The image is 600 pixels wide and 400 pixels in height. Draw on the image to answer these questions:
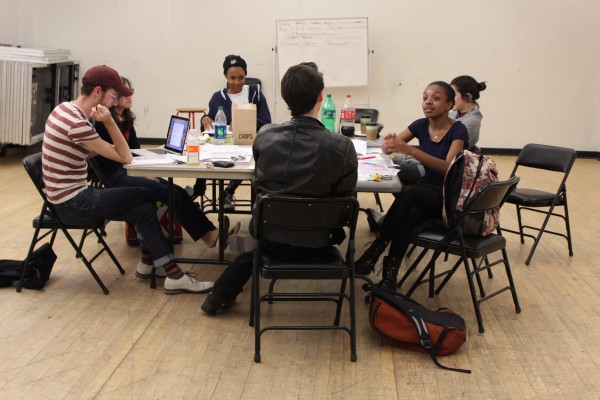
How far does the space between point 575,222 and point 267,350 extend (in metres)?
3.32

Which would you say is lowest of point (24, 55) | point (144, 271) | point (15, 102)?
point (144, 271)

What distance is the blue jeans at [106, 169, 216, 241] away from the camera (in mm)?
3865

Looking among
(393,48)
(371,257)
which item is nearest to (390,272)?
(371,257)

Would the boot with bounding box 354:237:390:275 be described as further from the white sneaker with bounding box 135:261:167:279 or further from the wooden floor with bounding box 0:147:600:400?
the white sneaker with bounding box 135:261:167:279

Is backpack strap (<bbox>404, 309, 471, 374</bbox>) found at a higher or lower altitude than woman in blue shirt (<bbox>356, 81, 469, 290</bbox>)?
lower

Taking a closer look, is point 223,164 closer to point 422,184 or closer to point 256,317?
point 256,317

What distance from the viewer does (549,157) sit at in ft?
15.2

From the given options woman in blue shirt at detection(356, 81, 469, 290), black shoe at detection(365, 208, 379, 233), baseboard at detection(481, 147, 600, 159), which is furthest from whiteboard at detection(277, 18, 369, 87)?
woman in blue shirt at detection(356, 81, 469, 290)

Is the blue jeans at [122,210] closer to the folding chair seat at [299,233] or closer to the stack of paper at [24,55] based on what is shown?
the folding chair seat at [299,233]

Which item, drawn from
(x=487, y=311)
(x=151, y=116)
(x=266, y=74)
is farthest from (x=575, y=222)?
(x=151, y=116)

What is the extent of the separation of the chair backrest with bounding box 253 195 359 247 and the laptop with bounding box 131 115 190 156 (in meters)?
1.19

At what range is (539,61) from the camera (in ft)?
25.9

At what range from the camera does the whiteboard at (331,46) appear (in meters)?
7.79

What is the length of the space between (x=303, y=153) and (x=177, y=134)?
1.35m
